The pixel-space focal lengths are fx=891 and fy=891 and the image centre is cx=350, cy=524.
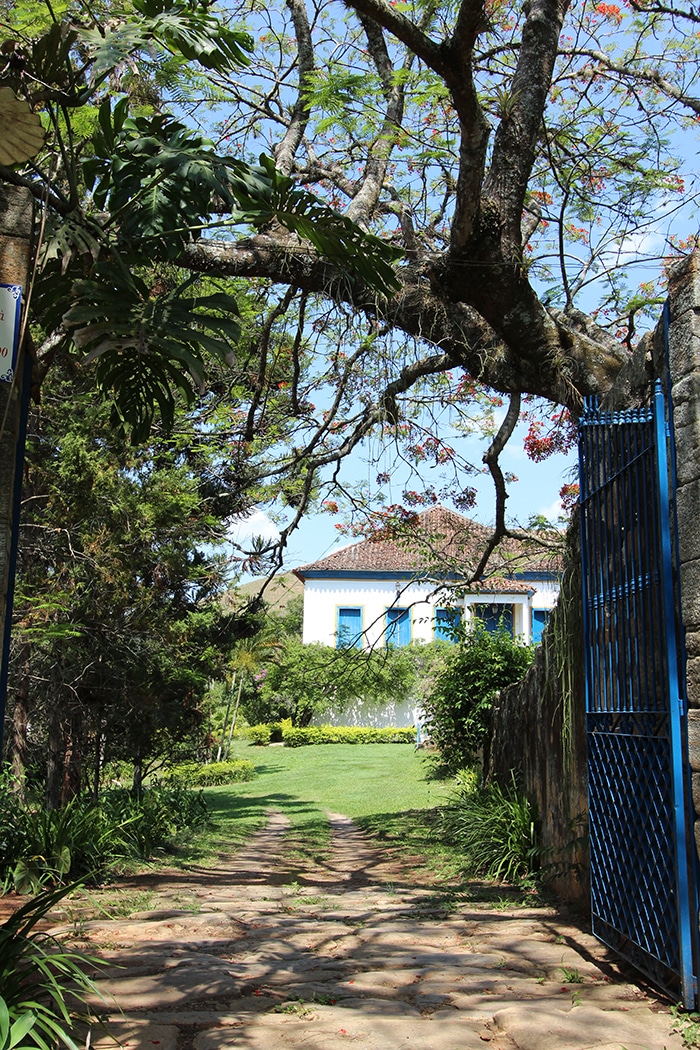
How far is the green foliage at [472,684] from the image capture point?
38.9 feet

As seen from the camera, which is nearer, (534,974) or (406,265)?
(534,974)

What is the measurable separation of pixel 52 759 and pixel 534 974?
21.6 ft

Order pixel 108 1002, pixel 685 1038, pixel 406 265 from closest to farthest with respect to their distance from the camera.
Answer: pixel 685 1038 < pixel 108 1002 < pixel 406 265

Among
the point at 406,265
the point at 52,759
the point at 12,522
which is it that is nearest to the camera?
the point at 12,522

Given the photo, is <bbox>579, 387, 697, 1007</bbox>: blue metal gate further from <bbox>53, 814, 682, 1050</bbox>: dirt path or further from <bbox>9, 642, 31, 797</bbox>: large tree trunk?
<bbox>9, 642, 31, 797</bbox>: large tree trunk

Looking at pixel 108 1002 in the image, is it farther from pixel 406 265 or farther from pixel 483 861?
pixel 406 265

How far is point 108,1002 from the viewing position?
11.5 ft

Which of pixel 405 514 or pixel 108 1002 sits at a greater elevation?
pixel 405 514

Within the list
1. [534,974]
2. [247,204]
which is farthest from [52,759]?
[247,204]

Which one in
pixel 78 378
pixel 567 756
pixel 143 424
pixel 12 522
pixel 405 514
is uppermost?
pixel 78 378

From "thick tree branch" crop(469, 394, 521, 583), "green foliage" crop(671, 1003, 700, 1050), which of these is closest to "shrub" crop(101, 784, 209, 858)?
"thick tree branch" crop(469, 394, 521, 583)

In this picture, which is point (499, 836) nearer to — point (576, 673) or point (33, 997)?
point (576, 673)

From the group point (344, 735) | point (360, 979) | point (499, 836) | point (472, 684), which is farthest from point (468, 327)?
point (344, 735)

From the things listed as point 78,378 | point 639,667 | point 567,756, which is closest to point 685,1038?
point 639,667
